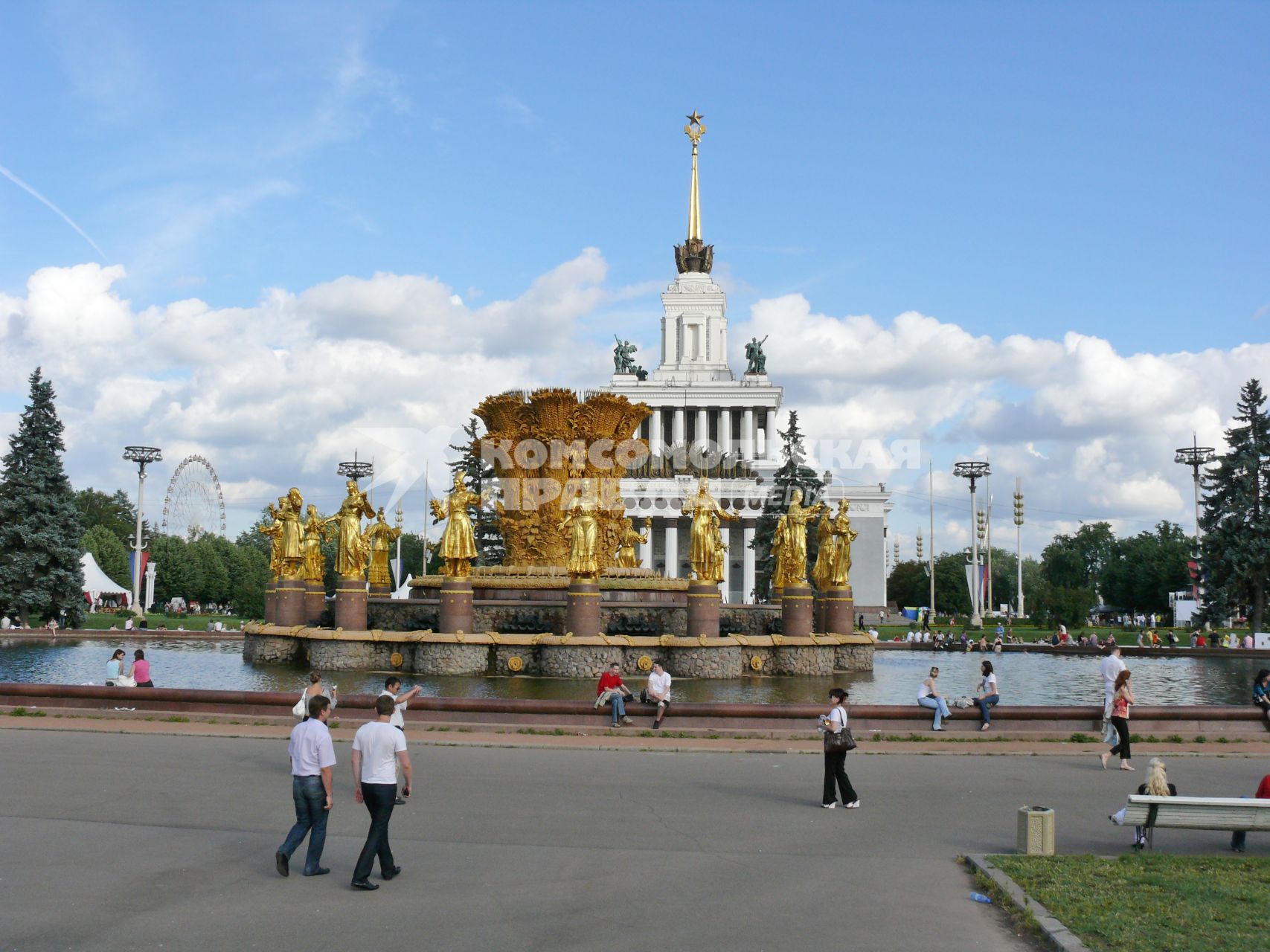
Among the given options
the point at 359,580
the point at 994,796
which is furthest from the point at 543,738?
the point at 359,580

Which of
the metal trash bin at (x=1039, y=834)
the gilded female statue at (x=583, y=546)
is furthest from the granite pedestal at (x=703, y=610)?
the metal trash bin at (x=1039, y=834)

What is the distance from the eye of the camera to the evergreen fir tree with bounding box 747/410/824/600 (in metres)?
64.6

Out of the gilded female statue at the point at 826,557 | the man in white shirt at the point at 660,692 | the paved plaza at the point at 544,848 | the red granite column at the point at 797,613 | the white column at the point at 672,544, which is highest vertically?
the white column at the point at 672,544

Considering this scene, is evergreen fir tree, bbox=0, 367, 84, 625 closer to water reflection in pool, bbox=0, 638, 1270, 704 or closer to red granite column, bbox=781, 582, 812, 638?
water reflection in pool, bbox=0, 638, 1270, 704

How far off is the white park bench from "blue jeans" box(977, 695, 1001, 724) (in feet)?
23.4

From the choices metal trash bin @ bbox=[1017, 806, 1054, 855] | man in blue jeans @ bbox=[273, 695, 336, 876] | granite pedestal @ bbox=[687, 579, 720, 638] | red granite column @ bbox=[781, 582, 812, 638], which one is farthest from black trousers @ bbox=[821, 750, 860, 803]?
red granite column @ bbox=[781, 582, 812, 638]

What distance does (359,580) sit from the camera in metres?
26.2

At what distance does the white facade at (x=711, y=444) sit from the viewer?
271 ft

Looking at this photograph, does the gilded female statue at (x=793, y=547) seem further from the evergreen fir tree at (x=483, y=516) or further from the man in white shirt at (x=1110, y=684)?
the evergreen fir tree at (x=483, y=516)

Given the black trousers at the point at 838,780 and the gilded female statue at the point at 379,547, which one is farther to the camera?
the gilded female statue at the point at 379,547

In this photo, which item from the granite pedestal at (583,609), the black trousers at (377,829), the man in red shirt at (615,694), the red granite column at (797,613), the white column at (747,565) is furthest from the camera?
the white column at (747,565)

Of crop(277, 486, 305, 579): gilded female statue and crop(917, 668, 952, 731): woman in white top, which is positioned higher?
crop(277, 486, 305, 579): gilded female statue

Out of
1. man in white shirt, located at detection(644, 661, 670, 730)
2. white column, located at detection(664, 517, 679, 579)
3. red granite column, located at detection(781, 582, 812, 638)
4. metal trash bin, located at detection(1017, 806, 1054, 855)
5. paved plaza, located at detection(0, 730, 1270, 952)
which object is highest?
white column, located at detection(664, 517, 679, 579)

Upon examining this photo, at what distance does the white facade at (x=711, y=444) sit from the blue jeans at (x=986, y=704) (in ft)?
183
